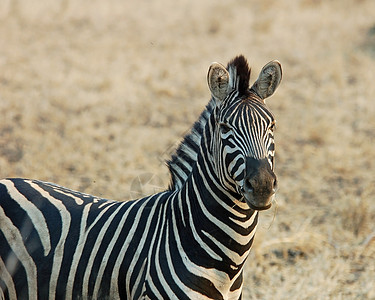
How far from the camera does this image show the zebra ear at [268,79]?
3.77 meters

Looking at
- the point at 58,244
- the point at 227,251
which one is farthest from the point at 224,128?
the point at 58,244

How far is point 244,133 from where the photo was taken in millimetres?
3465

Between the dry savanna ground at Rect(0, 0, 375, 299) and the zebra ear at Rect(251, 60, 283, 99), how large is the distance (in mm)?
1078

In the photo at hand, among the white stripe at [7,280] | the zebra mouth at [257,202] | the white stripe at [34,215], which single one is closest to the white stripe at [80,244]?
the white stripe at [34,215]

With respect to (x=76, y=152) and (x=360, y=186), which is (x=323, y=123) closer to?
(x=360, y=186)

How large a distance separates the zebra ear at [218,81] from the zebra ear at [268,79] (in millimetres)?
203

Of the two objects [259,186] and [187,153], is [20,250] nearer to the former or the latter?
[187,153]

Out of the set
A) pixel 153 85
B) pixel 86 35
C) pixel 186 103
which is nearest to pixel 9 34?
pixel 86 35

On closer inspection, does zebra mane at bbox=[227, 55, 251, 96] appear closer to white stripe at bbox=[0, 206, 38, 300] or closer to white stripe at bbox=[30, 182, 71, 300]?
white stripe at bbox=[30, 182, 71, 300]

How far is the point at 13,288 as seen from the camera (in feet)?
13.3

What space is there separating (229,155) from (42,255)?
145 centimetres

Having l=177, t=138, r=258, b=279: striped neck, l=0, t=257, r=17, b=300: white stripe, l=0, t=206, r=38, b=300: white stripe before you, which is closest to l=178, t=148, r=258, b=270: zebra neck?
l=177, t=138, r=258, b=279: striped neck

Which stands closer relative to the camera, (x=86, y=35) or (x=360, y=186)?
(x=360, y=186)

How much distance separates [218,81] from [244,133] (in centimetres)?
42
